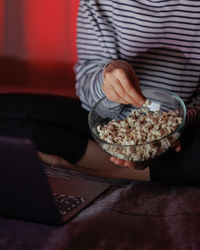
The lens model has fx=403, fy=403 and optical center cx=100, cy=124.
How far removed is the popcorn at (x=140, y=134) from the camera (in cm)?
84

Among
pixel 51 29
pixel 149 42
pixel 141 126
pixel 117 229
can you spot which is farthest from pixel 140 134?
pixel 51 29

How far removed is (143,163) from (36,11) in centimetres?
107

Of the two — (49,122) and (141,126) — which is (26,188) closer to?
(141,126)

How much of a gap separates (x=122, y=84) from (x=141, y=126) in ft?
0.34

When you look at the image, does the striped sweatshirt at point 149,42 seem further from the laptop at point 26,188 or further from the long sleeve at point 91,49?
the laptop at point 26,188

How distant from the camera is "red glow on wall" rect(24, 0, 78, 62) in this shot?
1.69 metres

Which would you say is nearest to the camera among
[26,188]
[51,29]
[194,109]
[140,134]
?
[26,188]

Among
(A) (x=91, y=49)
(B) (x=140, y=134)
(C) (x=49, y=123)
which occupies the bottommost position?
(C) (x=49, y=123)

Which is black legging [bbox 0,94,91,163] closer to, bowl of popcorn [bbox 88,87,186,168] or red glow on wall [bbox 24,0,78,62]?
bowl of popcorn [bbox 88,87,186,168]

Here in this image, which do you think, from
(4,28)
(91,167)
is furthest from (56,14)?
(91,167)

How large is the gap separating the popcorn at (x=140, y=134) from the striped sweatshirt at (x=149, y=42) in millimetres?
197

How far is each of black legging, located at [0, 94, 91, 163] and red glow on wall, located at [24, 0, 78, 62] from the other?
0.47m

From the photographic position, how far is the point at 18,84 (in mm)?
1890

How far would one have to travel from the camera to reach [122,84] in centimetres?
88
